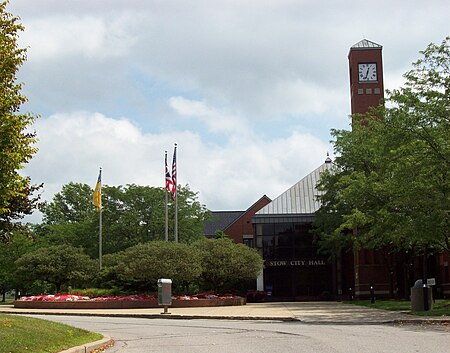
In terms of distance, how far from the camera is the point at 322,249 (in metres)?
52.5

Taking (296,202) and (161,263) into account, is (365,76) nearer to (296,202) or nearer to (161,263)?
(296,202)

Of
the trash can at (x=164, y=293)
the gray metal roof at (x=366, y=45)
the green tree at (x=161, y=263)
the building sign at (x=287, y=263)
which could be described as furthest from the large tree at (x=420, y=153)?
the building sign at (x=287, y=263)

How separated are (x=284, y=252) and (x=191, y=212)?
37.7 ft

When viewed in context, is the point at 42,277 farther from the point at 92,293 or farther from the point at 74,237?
the point at 74,237

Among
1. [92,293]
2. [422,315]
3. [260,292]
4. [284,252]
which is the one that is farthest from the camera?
[284,252]

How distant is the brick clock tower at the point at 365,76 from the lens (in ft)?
178

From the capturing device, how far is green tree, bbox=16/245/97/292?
4841 centimetres

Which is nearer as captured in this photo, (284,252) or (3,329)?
(3,329)

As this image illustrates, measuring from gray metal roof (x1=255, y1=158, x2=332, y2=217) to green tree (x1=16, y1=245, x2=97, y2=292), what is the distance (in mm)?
17779

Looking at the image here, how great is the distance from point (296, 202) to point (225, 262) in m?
18.8

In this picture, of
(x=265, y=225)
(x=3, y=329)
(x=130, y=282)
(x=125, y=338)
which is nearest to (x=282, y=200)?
(x=265, y=225)

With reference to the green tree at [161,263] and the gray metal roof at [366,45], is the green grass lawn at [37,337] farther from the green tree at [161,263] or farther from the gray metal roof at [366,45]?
the gray metal roof at [366,45]

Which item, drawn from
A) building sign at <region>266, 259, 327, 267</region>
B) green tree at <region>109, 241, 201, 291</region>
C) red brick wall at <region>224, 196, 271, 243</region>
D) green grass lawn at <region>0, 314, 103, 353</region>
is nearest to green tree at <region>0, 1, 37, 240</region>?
green grass lawn at <region>0, 314, 103, 353</region>

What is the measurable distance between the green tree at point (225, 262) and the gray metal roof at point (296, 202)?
1457cm
